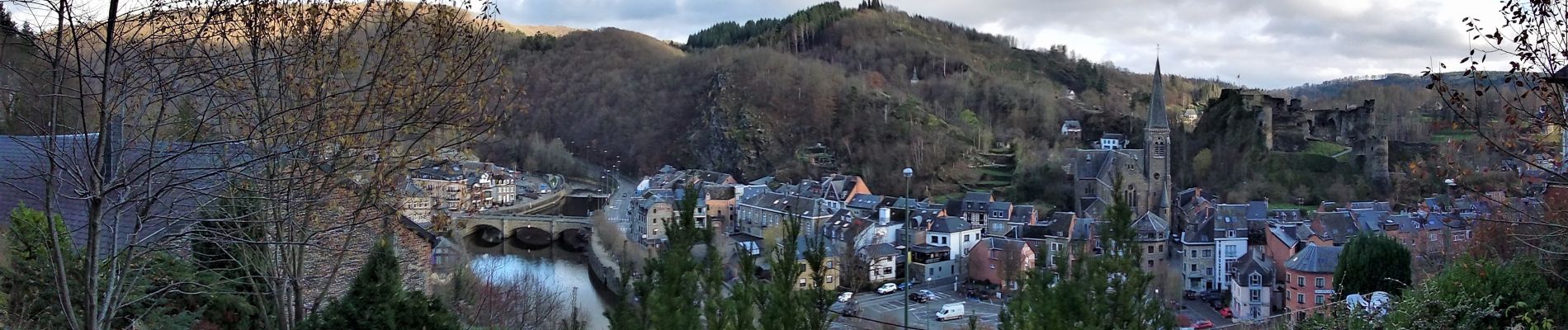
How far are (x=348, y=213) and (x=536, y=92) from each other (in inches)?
1978

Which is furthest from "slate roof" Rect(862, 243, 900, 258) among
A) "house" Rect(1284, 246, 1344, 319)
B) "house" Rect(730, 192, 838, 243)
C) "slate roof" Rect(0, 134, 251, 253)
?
"slate roof" Rect(0, 134, 251, 253)

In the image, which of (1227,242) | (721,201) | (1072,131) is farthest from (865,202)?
(1072,131)

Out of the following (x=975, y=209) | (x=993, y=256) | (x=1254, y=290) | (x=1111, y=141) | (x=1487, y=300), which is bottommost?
(x=1254, y=290)

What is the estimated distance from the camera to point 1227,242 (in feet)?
57.1

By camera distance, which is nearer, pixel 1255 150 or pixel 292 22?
pixel 292 22

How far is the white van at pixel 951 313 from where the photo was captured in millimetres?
13766

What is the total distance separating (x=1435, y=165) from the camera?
3.95m

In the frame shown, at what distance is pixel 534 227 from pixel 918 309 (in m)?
12.4

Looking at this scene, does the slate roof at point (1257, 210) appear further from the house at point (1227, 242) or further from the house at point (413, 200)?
the house at point (413, 200)

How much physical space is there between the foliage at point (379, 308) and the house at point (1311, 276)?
488 inches

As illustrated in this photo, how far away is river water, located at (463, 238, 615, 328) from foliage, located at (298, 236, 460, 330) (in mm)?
8109

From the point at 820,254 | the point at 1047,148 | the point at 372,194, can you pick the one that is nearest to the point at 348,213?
the point at 372,194

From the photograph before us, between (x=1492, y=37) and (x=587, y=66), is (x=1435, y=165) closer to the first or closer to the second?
(x=1492, y=37)

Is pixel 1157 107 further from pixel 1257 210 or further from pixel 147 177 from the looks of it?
pixel 147 177
